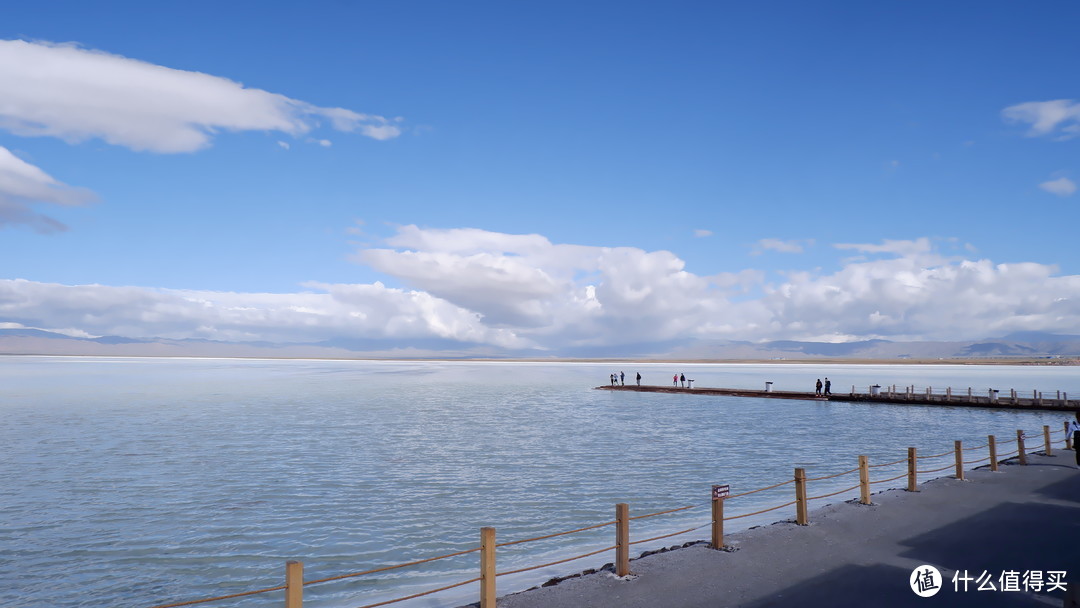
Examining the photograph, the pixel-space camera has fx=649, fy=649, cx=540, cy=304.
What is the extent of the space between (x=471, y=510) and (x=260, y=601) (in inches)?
331

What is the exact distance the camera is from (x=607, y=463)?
31.1 meters

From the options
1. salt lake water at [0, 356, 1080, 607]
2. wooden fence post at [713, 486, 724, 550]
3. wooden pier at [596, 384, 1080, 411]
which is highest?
wooden fence post at [713, 486, 724, 550]

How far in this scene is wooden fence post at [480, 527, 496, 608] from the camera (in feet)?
30.1

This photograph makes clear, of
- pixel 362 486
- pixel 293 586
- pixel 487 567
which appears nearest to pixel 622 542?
pixel 487 567

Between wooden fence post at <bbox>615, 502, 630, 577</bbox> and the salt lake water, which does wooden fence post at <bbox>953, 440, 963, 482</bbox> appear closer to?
the salt lake water

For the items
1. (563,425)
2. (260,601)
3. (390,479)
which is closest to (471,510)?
(390,479)

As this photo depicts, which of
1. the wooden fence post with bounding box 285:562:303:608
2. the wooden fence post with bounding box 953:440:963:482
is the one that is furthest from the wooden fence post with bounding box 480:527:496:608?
the wooden fence post with bounding box 953:440:963:482

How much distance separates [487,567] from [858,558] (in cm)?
711

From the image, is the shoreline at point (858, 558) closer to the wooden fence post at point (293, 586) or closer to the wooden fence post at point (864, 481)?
the wooden fence post at point (864, 481)

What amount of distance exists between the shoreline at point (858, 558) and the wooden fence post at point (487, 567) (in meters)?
0.63

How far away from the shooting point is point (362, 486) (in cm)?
2586

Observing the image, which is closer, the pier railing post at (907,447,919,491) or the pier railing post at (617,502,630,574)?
the pier railing post at (617,502,630,574)

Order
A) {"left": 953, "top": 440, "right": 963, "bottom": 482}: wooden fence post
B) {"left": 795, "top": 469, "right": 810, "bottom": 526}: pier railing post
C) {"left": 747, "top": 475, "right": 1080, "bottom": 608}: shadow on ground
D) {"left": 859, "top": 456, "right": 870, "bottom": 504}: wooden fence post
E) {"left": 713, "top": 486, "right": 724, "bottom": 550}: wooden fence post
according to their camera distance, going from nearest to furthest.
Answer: {"left": 747, "top": 475, "right": 1080, "bottom": 608}: shadow on ground
{"left": 713, "top": 486, "right": 724, "bottom": 550}: wooden fence post
{"left": 795, "top": 469, "right": 810, "bottom": 526}: pier railing post
{"left": 859, "top": 456, "right": 870, "bottom": 504}: wooden fence post
{"left": 953, "top": 440, "right": 963, "bottom": 482}: wooden fence post

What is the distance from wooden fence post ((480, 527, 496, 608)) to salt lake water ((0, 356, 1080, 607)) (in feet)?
14.2
